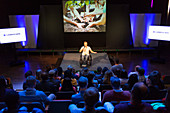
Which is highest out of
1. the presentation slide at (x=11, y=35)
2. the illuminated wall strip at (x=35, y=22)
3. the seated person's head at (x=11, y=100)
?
the illuminated wall strip at (x=35, y=22)

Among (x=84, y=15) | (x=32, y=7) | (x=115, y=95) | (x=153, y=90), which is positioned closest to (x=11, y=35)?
(x=32, y=7)

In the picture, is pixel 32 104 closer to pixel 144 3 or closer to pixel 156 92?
pixel 156 92

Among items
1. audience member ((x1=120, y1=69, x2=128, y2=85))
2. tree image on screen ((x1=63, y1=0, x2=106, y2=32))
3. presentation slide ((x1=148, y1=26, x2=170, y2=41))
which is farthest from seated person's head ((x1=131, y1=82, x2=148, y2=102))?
tree image on screen ((x1=63, y1=0, x2=106, y2=32))

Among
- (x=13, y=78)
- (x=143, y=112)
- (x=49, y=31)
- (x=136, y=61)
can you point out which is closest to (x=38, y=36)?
(x=49, y=31)

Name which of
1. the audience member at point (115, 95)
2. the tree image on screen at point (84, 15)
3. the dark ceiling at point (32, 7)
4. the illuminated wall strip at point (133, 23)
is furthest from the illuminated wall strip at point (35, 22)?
the audience member at point (115, 95)

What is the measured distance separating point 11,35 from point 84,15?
3.60 metres

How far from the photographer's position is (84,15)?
862 cm

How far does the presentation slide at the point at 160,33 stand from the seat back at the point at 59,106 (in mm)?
6207

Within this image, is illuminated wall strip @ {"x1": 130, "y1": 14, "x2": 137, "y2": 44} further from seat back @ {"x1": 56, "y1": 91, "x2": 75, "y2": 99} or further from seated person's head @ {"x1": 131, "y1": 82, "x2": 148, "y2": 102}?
seated person's head @ {"x1": 131, "y1": 82, "x2": 148, "y2": 102}

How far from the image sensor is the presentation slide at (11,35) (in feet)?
A: 22.7

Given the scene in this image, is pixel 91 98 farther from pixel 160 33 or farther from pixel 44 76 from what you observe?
pixel 160 33

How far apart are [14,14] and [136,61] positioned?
704cm

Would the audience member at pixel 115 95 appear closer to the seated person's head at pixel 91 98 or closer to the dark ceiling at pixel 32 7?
the seated person's head at pixel 91 98

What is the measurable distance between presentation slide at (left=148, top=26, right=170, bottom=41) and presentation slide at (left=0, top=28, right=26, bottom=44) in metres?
5.77
